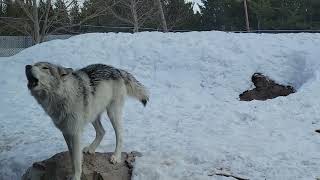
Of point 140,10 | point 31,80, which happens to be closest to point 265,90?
point 31,80

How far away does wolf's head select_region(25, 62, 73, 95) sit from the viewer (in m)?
5.47

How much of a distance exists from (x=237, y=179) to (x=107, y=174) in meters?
1.59

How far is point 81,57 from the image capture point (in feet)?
43.4

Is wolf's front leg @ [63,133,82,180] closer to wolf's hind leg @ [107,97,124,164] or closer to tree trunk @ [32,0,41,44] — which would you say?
wolf's hind leg @ [107,97,124,164]

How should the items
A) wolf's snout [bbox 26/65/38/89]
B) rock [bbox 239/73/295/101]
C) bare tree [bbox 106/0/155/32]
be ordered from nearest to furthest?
wolf's snout [bbox 26/65/38/89], rock [bbox 239/73/295/101], bare tree [bbox 106/0/155/32]

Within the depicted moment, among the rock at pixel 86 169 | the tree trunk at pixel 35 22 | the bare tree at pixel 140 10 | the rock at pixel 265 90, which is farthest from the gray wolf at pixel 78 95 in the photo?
the bare tree at pixel 140 10

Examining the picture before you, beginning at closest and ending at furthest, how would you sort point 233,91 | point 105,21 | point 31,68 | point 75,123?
point 31,68, point 75,123, point 233,91, point 105,21

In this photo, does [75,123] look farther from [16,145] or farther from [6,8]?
[6,8]

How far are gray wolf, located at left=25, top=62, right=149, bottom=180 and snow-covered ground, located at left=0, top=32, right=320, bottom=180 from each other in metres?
0.77

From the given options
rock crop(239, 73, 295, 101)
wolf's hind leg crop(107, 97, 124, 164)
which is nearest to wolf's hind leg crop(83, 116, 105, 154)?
wolf's hind leg crop(107, 97, 124, 164)

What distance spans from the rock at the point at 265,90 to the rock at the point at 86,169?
507cm

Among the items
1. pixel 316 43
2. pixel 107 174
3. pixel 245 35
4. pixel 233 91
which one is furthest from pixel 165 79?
pixel 107 174

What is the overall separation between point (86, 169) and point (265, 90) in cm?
605

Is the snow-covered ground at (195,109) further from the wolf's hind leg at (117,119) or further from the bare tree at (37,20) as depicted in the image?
the bare tree at (37,20)
